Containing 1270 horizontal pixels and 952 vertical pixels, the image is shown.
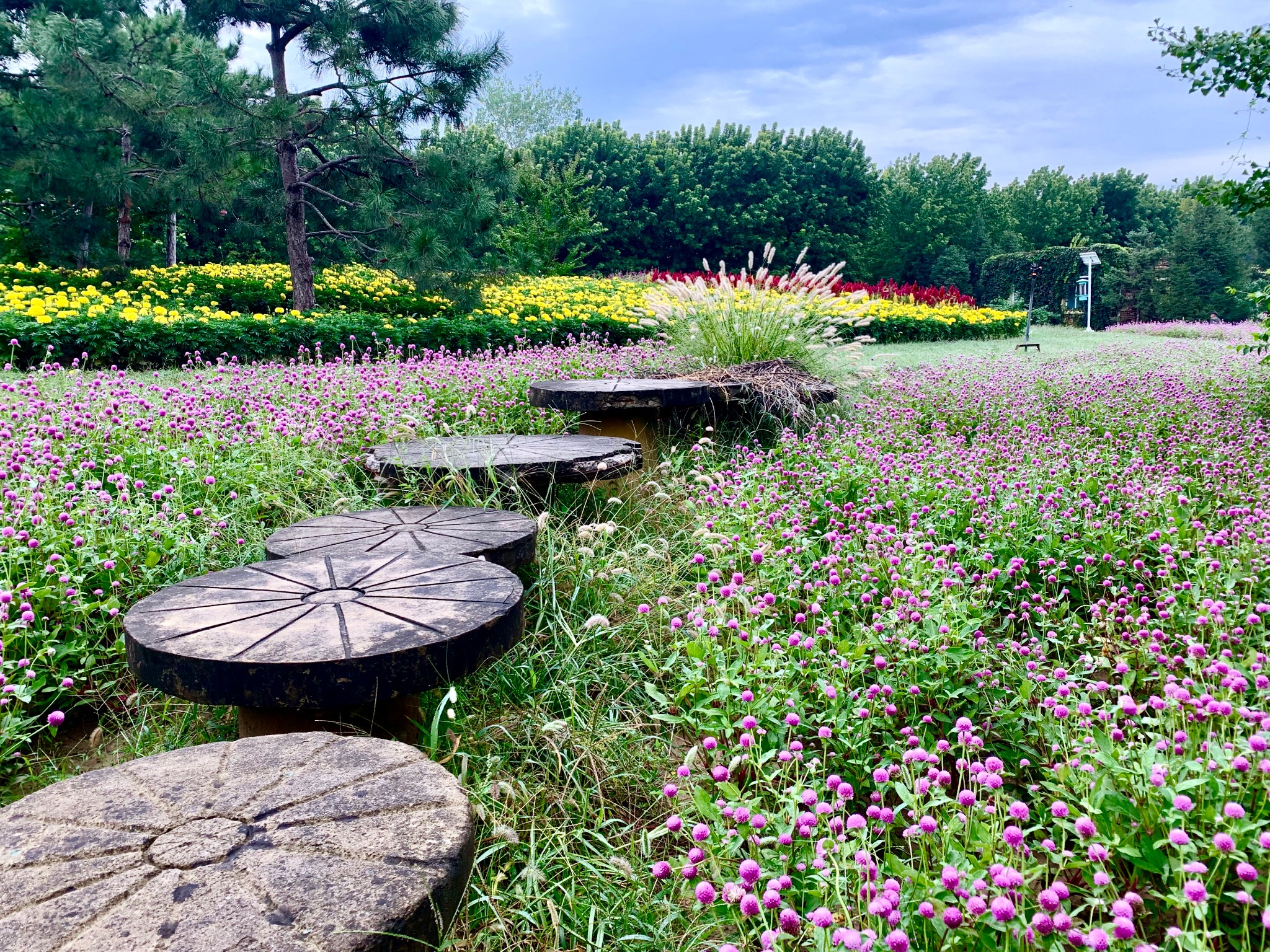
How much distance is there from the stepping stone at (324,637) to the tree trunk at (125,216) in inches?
595

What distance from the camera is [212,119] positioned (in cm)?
972

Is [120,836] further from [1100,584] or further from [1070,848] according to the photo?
[1100,584]

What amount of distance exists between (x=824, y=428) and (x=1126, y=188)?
4210cm

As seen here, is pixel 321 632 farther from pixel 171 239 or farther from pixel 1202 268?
pixel 1202 268

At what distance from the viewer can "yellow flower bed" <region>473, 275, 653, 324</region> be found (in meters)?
10.5

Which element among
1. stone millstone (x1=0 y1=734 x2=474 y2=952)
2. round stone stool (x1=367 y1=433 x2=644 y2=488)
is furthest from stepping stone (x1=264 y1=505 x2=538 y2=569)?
stone millstone (x1=0 y1=734 x2=474 y2=952)

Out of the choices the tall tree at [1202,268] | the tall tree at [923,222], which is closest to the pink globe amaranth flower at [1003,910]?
the tall tree at [923,222]

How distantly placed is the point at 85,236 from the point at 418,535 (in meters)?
17.9

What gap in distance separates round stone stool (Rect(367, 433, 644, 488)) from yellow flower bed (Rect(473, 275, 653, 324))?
3.69m

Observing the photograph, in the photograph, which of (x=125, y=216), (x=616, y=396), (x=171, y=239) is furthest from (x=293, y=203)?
(x=616, y=396)

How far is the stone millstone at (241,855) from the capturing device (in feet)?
3.57

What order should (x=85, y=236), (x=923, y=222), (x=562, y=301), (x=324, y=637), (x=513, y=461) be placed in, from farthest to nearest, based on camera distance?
(x=923, y=222)
(x=85, y=236)
(x=562, y=301)
(x=513, y=461)
(x=324, y=637)

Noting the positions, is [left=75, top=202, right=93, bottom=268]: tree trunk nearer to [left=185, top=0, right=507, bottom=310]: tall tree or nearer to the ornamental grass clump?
[left=185, top=0, right=507, bottom=310]: tall tree

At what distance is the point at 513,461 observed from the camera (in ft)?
10.9
